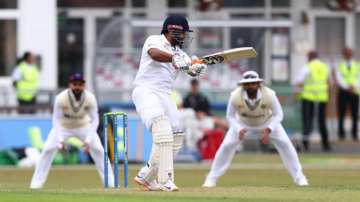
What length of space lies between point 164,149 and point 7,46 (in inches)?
657

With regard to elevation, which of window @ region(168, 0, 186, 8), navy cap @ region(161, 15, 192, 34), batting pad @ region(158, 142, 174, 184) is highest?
navy cap @ region(161, 15, 192, 34)

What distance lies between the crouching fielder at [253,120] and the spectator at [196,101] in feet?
23.5

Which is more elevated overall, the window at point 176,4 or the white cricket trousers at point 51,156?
the window at point 176,4

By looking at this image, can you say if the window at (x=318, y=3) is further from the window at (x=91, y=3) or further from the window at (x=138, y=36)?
the window at (x=138, y=36)

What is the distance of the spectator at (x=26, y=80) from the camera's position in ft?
88.5

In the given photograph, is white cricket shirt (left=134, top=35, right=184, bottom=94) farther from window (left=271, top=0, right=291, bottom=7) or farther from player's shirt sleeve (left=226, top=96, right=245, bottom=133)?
window (left=271, top=0, right=291, bottom=7)

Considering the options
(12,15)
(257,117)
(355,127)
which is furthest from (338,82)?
(257,117)

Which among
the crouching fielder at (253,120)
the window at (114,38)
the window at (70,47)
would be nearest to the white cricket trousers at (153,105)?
the crouching fielder at (253,120)

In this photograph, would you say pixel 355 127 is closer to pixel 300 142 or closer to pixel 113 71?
pixel 300 142

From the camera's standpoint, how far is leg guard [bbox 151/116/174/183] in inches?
542

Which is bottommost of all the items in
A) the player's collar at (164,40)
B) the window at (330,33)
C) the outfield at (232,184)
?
the outfield at (232,184)

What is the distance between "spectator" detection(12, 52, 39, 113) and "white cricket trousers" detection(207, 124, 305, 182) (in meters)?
9.36

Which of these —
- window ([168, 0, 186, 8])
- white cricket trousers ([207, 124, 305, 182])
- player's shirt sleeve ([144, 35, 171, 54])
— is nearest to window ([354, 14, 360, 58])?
window ([168, 0, 186, 8])

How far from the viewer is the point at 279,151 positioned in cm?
1806
